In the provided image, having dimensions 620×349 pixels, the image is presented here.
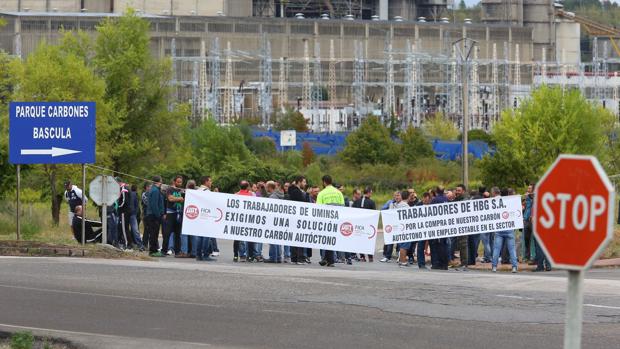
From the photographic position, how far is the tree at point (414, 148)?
81.9m

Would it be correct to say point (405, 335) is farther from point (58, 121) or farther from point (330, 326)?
point (58, 121)

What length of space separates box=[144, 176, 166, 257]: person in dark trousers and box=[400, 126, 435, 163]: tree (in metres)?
56.2

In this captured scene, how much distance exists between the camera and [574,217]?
6199mm

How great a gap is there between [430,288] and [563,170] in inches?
457

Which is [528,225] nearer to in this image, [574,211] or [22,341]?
[22,341]

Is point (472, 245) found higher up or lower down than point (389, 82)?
lower down

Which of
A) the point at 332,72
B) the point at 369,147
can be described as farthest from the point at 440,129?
the point at 369,147

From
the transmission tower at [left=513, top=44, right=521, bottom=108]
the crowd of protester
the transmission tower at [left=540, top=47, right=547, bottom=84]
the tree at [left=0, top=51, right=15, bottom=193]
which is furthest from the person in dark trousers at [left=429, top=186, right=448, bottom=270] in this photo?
the transmission tower at [left=513, top=44, right=521, bottom=108]

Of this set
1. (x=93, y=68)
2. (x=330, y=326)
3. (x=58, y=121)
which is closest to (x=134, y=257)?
(x=58, y=121)

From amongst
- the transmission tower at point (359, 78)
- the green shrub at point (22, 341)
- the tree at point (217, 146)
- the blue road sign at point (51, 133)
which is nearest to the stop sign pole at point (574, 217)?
the green shrub at point (22, 341)

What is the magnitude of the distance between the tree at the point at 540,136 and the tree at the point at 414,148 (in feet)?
51.7

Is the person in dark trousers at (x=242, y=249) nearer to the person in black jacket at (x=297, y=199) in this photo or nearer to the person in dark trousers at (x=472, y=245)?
the person in black jacket at (x=297, y=199)

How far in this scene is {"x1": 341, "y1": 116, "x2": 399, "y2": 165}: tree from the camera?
80.4 meters

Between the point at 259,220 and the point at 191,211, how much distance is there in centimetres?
128
